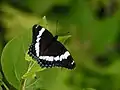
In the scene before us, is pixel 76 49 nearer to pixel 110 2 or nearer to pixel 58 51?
pixel 110 2

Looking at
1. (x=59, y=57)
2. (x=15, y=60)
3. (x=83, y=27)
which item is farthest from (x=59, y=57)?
(x=83, y=27)

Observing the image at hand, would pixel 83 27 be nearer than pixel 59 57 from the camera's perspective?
No

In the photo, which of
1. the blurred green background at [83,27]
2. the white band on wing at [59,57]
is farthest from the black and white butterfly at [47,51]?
the blurred green background at [83,27]

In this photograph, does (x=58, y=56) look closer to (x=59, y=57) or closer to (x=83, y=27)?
(x=59, y=57)

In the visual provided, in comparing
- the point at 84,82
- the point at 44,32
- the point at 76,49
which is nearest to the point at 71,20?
the point at 76,49

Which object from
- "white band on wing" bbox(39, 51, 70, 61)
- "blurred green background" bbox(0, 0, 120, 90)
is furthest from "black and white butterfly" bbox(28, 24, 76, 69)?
"blurred green background" bbox(0, 0, 120, 90)

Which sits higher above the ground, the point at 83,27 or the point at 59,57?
the point at 83,27
